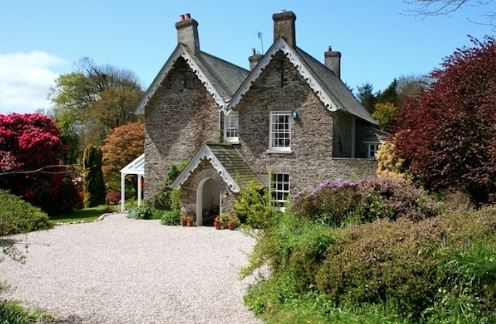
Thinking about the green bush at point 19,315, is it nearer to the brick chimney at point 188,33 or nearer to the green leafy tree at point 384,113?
the brick chimney at point 188,33

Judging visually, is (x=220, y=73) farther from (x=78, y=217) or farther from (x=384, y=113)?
(x=384, y=113)

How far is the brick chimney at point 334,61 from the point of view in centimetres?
3089

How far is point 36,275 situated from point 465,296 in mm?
10081

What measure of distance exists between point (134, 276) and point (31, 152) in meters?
13.8

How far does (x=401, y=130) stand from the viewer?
16.2m

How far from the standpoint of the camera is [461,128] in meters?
13.2

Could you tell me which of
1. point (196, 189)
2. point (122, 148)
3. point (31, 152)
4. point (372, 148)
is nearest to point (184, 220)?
point (196, 189)

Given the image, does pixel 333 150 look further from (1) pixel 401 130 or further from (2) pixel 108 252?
(2) pixel 108 252

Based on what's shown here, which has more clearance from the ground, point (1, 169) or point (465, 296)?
point (1, 169)

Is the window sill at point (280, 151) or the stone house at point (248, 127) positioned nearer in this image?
the stone house at point (248, 127)

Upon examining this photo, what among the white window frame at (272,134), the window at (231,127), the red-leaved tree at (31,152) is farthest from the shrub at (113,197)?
the white window frame at (272,134)

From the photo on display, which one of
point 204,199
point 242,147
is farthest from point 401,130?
point 204,199

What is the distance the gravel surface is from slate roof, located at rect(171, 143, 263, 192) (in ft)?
8.25

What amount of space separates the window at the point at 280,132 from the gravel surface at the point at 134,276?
546cm
